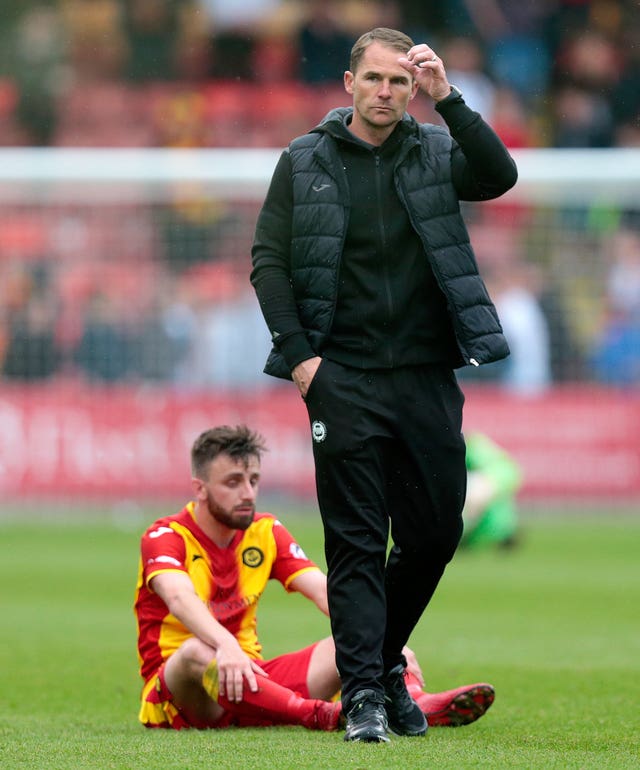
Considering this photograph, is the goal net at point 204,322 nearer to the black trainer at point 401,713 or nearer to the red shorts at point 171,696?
the red shorts at point 171,696

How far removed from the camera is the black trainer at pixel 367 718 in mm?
5598

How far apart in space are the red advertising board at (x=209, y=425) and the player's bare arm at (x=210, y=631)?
11.7 m

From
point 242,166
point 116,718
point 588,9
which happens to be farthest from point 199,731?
point 588,9

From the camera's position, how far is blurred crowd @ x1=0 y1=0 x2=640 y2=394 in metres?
18.6

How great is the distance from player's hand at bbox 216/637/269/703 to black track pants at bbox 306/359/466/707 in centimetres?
31

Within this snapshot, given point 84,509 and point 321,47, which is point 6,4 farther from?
point 84,509

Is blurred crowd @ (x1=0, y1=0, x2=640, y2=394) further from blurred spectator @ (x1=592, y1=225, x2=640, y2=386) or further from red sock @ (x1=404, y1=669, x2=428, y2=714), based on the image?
red sock @ (x1=404, y1=669, x2=428, y2=714)

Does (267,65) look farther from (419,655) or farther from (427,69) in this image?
(427,69)

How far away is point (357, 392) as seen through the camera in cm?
586

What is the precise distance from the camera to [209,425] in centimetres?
1784

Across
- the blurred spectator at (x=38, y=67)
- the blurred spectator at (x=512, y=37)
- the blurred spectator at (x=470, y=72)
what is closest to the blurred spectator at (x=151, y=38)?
the blurred spectator at (x=38, y=67)

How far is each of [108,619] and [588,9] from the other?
15869mm

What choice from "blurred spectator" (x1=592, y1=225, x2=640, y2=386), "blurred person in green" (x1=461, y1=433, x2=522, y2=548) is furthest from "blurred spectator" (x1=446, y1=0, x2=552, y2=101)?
"blurred person in green" (x1=461, y1=433, x2=522, y2=548)

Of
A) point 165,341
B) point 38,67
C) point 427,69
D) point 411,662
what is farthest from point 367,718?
point 38,67
